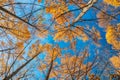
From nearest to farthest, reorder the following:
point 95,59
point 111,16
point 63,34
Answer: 1. point 95,59
2. point 111,16
3. point 63,34

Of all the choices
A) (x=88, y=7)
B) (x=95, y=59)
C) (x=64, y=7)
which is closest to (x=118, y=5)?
(x=88, y=7)

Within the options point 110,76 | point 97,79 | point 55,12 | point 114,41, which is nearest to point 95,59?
point 97,79

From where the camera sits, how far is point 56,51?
12.7 m

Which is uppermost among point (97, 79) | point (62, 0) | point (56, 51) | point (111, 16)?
point (62, 0)

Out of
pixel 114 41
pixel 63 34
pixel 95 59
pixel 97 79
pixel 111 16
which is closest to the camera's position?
pixel 95 59

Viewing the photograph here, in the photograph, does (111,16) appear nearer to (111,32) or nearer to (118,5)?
(118,5)

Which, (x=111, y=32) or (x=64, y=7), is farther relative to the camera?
(x=111, y=32)

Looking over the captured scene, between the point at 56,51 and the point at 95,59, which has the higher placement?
the point at 56,51

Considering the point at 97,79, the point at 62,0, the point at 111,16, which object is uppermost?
the point at 62,0

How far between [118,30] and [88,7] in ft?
8.75

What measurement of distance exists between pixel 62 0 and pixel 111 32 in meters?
3.08

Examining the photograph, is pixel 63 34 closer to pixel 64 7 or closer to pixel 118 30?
pixel 64 7

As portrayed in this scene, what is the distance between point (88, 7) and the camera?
11945 millimetres

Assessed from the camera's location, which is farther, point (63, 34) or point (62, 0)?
point (63, 34)
